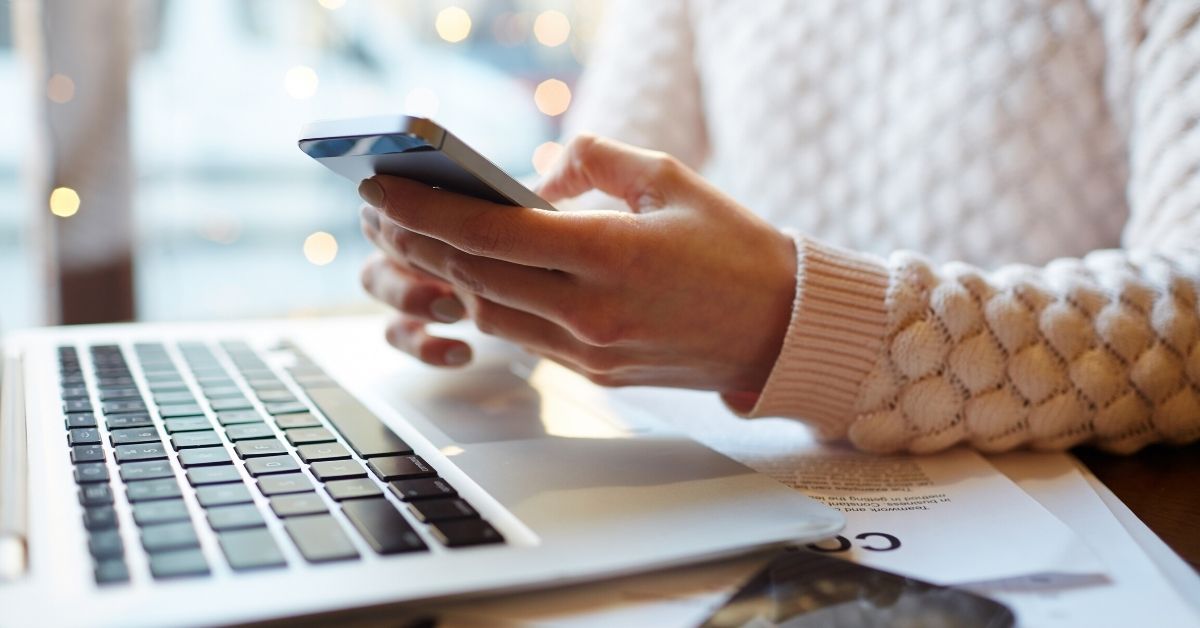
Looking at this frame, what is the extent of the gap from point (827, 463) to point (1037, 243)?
1.32 ft

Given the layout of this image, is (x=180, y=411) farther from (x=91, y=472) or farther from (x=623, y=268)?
(x=623, y=268)

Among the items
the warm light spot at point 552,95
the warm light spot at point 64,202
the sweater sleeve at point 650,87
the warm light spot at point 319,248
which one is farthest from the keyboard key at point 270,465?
the warm light spot at point 552,95

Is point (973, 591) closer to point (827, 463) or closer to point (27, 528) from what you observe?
point (827, 463)

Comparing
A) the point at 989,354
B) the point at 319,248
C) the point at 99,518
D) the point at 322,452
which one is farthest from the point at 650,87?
the point at 319,248

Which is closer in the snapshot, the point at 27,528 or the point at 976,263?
the point at 27,528

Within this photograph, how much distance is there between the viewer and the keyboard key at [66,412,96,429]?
0.47 metres

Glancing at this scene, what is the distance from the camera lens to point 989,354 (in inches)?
21.3

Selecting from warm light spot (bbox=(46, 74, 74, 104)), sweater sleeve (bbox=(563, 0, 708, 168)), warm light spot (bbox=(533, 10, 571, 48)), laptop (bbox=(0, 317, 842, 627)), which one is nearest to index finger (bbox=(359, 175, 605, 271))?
laptop (bbox=(0, 317, 842, 627))

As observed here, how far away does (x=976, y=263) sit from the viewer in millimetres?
852

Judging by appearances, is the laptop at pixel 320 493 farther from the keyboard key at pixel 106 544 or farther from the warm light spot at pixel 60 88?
the warm light spot at pixel 60 88

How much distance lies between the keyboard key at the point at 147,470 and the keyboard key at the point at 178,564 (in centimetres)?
8

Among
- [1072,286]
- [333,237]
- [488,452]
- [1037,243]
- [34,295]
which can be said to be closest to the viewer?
[488,452]

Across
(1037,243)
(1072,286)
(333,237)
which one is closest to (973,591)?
(1072,286)

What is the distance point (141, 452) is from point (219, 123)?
4.27ft
